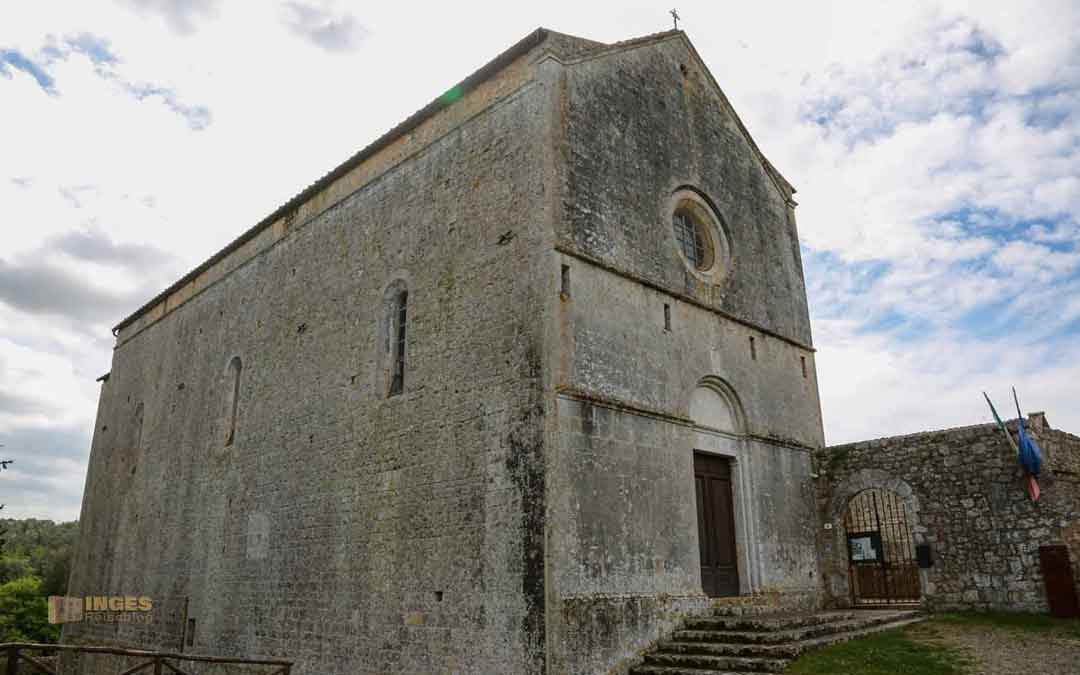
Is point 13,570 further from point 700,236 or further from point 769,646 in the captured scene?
point 769,646

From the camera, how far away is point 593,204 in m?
11.1

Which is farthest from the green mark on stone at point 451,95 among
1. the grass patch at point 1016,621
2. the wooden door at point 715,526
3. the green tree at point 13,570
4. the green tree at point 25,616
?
the green tree at point 13,570

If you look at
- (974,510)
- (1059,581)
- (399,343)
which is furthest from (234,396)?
(1059,581)

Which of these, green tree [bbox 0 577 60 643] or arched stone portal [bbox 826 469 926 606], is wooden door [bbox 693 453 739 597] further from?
green tree [bbox 0 577 60 643]

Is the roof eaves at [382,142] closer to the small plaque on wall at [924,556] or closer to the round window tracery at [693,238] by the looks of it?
the round window tracery at [693,238]

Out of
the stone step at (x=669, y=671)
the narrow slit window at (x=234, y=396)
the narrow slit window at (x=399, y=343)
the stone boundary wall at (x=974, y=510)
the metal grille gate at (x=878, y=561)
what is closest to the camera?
the stone step at (x=669, y=671)

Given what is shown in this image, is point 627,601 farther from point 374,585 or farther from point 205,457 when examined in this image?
point 205,457

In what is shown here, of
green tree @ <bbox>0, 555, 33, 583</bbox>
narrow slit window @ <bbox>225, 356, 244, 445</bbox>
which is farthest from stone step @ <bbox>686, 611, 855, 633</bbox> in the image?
green tree @ <bbox>0, 555, 33, 583</bbox>

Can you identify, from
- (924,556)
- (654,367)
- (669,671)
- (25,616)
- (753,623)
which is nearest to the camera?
(669,671)

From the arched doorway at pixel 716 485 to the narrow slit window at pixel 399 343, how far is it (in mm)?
4735

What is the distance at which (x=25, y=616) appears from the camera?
135 feet

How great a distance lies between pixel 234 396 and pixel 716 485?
1079 centimetres

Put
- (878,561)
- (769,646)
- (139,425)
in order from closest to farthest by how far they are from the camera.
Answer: (769,646) → (878,561) → (139,425)

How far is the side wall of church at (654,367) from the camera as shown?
9.58 m
